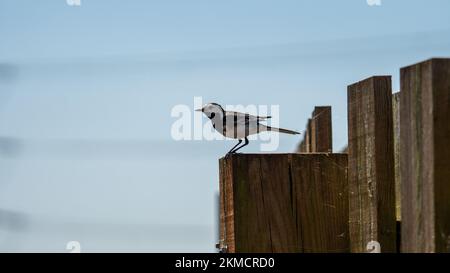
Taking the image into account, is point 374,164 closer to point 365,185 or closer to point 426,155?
point 365,185

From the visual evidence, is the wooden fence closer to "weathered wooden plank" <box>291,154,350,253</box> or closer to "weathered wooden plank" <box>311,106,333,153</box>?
"weathered wooden plank" <box>291,154,350,253</box>

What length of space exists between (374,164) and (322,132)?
3.23m

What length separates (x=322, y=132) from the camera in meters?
7.27

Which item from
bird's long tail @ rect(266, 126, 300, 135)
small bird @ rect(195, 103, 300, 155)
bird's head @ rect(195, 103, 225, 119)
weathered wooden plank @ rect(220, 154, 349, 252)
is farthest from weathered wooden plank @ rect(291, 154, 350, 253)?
bird's head @ rect(195, 103, 225, 119)

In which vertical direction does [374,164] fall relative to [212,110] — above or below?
below

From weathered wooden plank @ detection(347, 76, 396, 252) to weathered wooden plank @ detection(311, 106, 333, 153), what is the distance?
282 centimetres

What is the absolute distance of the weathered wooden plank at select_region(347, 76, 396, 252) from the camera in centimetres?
400

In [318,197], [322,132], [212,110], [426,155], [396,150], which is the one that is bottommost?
[426,155]

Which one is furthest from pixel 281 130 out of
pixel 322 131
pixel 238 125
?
pixel 322 131

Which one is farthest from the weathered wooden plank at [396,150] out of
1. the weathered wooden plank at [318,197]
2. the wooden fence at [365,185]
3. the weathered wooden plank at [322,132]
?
the weathered wooden plank at [322,132]

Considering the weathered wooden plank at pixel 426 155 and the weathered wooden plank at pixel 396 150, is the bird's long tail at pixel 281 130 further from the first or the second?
the weathered wooden plank at pixel 426 155
